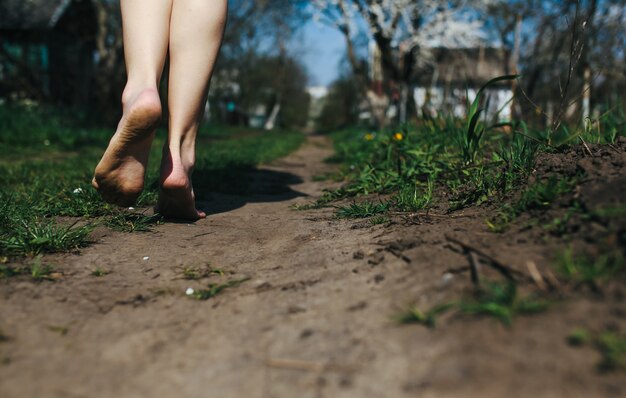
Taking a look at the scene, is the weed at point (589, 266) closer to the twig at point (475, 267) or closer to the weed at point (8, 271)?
the twig at point (475, 267)

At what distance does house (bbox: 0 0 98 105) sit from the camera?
413 inches

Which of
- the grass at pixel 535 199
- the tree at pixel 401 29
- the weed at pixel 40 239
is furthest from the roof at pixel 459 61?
the weed at pixel 40 239

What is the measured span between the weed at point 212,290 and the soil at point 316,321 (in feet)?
0.06

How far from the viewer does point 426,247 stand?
1367mm

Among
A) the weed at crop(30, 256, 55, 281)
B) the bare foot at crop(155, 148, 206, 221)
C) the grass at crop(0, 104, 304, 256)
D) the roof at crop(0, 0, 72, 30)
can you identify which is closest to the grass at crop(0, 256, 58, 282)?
the weed at crop(30, 256, 55, 281)

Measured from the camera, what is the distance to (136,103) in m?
1.73

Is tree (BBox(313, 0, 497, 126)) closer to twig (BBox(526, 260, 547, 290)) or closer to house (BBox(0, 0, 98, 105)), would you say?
house (BBox(0, 0, 98, 105))

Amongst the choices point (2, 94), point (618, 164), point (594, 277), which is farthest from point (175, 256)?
point (2, 94)

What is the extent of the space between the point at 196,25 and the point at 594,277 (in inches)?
64.6

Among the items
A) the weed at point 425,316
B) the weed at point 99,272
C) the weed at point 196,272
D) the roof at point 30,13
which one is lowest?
the weed at point 99,272

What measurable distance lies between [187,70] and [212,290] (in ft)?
3.39

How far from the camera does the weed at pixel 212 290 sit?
4.32 ft

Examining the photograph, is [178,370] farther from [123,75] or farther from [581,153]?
[123,75]

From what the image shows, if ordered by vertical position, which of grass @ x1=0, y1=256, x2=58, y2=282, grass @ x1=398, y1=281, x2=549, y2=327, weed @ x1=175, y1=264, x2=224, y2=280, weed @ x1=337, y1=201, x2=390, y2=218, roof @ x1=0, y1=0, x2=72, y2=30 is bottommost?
weed @ x1=175, y1=264, x2=224, y2=280
